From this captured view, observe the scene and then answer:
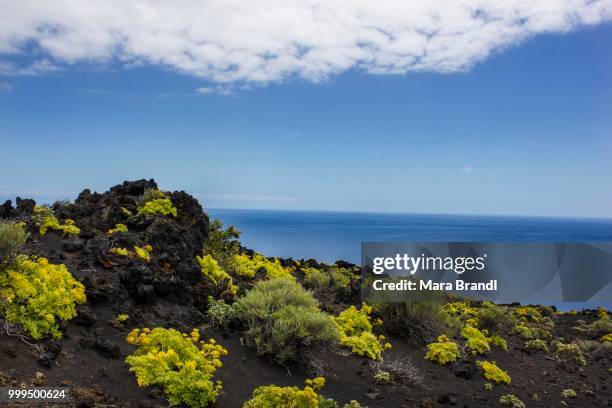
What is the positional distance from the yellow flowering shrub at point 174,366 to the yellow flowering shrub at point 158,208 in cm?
490

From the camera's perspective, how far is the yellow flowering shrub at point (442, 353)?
1093 cm

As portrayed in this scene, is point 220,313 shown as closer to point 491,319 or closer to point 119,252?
point 119,252

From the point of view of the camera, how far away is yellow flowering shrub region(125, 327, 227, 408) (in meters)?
6.38

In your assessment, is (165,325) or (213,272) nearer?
(165,325)

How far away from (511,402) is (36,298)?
338 inches

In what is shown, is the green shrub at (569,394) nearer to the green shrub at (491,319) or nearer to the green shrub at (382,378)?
the green shrub at (491,319)

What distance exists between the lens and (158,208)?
12.1 m

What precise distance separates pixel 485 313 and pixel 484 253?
6.37 feet

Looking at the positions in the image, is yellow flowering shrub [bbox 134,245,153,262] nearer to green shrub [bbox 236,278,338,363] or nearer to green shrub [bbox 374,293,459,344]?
green shrub [bbox 236,278,338,363]

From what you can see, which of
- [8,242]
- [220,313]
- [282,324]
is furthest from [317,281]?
[8,242]

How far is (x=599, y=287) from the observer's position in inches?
738

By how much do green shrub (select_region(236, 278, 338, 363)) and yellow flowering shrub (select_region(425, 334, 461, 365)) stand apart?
323 cm

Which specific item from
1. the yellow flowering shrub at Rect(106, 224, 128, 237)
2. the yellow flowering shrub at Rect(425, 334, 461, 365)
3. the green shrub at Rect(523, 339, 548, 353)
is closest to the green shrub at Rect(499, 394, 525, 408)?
the yellow flowering shrub at Rect(425, 334, 461, 365)

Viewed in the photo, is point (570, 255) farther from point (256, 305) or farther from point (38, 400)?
point (38, 400)
